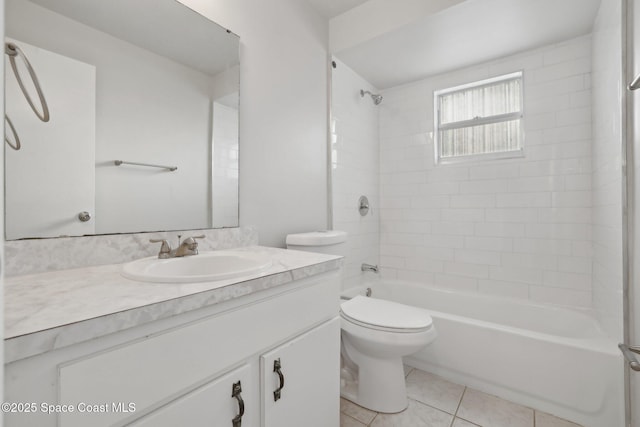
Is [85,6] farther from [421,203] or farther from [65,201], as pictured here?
[421,203]

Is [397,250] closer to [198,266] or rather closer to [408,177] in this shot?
[408,177]

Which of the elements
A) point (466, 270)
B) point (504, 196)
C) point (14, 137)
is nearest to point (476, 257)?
point (466, 270)

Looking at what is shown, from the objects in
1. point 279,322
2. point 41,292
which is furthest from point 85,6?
point 279,322

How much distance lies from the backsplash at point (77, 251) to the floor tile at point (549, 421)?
190cm

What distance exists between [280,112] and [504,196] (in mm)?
1792

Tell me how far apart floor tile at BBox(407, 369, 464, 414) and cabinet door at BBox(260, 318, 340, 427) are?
72 cm

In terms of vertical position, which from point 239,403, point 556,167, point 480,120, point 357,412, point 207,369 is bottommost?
point 357,412

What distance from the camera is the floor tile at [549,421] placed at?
1494 mm

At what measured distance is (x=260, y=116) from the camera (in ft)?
5.51

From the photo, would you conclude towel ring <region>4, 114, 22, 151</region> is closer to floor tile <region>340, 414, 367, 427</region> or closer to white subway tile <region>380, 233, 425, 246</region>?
floor tile <region>340, 414, 367, 427</region>

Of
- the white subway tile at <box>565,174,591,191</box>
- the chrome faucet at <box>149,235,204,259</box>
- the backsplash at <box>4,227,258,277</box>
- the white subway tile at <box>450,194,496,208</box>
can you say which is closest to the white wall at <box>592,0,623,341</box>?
the white subway tile at <box>565,174,591,191</box>

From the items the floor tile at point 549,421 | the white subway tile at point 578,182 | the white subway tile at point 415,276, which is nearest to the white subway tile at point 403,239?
the white subway tile at point 415,276

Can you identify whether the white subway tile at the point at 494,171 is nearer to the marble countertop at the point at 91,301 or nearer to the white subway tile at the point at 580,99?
the white subway tile at the point at 580,99

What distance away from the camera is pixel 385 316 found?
64.6 inches
